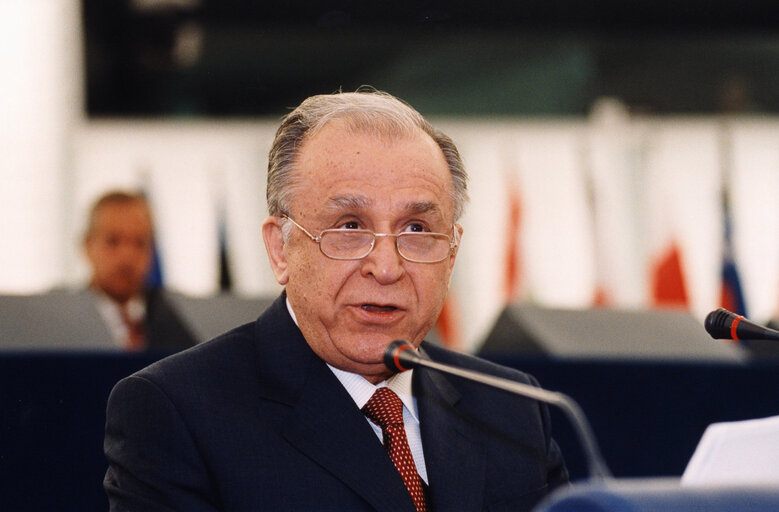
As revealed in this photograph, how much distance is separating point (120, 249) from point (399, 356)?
7.82ft

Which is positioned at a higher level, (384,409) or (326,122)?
(326,122)

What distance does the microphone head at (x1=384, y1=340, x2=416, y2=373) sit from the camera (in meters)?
1.40

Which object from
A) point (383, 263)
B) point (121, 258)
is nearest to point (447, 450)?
point (383, 263)

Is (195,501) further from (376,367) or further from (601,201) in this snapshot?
(601,201)

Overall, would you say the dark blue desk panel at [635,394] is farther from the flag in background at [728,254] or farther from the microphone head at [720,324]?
the flag in background at [728,254]

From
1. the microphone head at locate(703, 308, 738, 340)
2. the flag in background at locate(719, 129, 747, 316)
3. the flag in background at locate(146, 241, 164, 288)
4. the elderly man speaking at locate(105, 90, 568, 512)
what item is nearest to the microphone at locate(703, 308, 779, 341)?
the microphone head at locate(703, 308, 738, 340)

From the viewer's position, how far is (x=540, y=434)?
1.85m

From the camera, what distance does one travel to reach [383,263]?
1654 mm

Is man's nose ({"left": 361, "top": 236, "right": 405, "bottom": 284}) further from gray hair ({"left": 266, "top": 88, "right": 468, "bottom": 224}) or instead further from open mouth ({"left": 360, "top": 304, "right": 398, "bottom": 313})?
gray hair ({"left": 266, "top": 88, "right": 468, "bottom": 224})

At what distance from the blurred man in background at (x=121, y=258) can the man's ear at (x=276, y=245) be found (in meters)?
1.74

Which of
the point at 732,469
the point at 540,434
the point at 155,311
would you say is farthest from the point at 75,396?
the point at 732,469

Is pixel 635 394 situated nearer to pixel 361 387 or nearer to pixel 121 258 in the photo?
pixel 361 387

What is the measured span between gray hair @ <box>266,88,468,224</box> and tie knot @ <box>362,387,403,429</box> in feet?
1.09

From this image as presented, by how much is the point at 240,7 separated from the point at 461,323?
2388 millimetres
